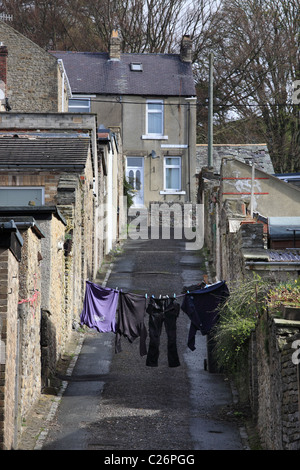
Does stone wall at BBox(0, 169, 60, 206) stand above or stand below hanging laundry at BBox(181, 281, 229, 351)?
above

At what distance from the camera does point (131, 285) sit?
2494cm

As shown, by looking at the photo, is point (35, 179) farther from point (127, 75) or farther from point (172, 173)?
point (127, 75)

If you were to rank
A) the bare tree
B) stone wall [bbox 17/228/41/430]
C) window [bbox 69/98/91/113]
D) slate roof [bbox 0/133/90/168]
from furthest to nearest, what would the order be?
the bare tree
window [bbox 69/98/91/113]
slate roof [bbox 0/133/90/168]
stone wall [bbox 17/228/41/430]

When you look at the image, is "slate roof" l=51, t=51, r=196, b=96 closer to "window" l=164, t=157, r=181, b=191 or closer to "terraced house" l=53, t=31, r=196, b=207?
"terraced house" l=53, t=31, r=196, b=207

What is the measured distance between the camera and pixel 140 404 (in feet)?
50.8

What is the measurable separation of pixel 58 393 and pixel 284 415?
21.0 feet

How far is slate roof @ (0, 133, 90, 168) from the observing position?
2158 centimetres

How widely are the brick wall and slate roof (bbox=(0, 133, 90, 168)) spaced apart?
9.51 metres

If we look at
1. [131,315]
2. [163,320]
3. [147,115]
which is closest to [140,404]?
[163,320]

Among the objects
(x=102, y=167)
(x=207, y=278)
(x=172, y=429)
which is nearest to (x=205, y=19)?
(x=102, y=167)

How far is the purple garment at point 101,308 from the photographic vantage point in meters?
17.3

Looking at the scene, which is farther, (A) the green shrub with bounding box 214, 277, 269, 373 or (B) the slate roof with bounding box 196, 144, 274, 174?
(B) the slate roof with bounding box 196, 144, 274, 174

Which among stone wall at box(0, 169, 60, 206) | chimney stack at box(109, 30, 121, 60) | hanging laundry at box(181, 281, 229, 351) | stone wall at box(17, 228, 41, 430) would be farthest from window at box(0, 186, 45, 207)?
chimney stack at box(109, 30, 121, 60)
